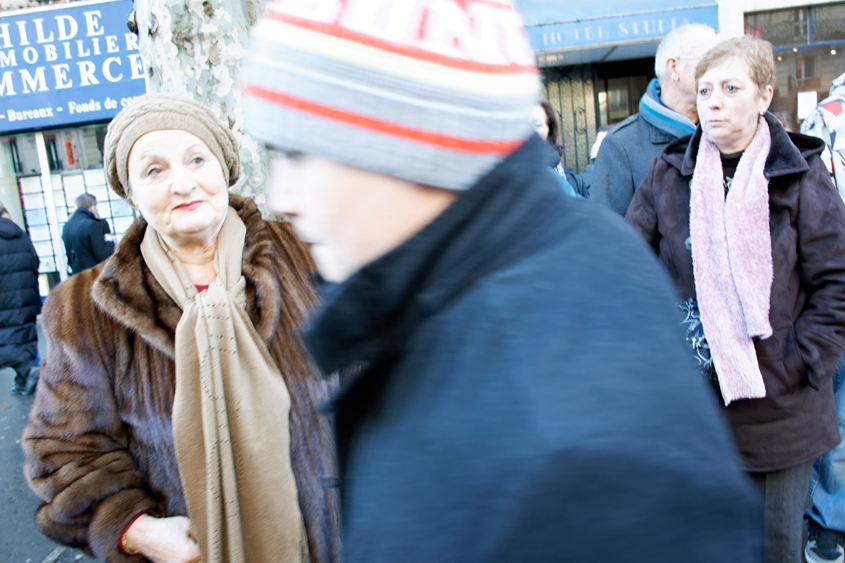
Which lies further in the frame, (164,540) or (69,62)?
(69,62)

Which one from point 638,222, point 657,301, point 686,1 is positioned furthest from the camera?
point 686,1

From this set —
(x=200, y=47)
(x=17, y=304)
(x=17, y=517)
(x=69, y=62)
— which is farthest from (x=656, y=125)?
(x=69, y=62)

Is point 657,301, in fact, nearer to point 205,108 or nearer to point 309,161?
point 309,161

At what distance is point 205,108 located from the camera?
74.6 inches

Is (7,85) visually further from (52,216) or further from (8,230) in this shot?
(8,230)

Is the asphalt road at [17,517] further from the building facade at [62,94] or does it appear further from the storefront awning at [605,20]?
the storefront awning at [605,20]

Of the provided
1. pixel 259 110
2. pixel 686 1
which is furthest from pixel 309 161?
pixel 686 1

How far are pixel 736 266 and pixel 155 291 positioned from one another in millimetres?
1883

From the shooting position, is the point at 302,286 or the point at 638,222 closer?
the point at 302,286

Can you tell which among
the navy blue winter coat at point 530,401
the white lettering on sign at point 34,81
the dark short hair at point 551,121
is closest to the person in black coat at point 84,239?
the white lettering on sign at point 34,81

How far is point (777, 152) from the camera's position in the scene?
7.16 feet

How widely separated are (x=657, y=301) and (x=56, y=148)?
12.5 m

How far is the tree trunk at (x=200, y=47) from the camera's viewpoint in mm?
2420

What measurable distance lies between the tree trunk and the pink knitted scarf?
1836 millimetres
